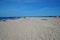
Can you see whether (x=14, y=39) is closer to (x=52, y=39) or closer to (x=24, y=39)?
(x=24, y=39)

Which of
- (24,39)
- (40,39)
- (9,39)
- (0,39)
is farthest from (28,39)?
(0,39)

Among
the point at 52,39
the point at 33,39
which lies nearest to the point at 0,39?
the point at 33,39

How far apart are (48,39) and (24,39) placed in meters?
0.96

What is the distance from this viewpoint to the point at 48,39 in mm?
4594

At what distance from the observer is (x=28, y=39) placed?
185 inches

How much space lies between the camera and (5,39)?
4.80m

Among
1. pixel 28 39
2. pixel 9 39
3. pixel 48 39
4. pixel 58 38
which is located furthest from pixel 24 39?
pixel 58 38

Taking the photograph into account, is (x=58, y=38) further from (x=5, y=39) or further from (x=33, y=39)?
(x=5, y=39)

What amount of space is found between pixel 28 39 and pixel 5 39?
3.15 feet

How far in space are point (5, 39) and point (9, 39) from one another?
17cm

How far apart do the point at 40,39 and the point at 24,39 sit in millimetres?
647

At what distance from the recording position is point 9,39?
188 inches

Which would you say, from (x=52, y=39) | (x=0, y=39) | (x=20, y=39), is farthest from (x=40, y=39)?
(x=0, y=39)

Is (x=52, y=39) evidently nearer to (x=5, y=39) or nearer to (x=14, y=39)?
(x=14, y=39)
